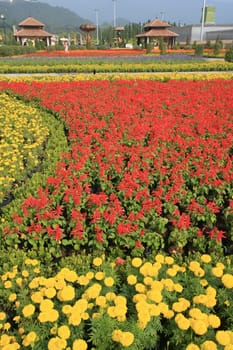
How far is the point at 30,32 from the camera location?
191ft

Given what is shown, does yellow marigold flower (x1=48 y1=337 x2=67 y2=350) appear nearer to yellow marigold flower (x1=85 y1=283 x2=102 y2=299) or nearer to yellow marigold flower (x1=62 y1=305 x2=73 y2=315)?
yellow marigold flower (x1=62 y1=305 x2=73 y2=315)

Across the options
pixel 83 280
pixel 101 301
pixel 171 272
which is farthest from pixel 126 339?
pixel 171 272

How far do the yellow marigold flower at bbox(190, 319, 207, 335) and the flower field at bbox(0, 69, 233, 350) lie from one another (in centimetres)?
1

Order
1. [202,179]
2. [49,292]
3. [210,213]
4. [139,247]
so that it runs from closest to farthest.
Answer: [49,292]
[139,247]
[210,213]
[202,179]

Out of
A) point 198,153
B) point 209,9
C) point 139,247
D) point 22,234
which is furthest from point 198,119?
point 209,9

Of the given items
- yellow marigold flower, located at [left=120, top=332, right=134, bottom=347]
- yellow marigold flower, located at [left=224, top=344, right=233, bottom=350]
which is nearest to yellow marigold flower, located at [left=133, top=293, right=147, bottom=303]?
yellow marigold flower, located at [left=120, top=332, right=134, bottom=347]

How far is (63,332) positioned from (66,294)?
0.34m

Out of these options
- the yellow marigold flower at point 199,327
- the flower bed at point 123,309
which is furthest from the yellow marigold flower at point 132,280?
the yellow marigold flower at point 199,327

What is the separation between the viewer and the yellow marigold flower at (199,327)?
7.43ft

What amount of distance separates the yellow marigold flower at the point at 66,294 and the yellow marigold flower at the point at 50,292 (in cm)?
4

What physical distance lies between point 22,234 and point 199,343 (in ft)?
8.06

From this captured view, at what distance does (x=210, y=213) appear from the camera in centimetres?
456

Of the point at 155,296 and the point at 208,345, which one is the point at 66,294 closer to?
the point at 155,296

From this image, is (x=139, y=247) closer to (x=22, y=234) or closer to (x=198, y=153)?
(x=22, y=234)
